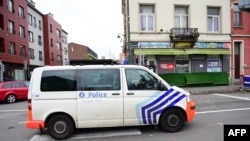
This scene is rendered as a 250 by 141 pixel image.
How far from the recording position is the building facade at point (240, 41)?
22297 millimetres

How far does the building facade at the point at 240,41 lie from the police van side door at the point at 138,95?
60.3ft

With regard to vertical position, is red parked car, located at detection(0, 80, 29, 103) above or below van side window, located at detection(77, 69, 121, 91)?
below

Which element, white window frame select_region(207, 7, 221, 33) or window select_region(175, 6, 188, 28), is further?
white window frame select_region(207, 7, 221, 33)

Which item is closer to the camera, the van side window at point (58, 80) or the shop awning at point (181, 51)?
the van side window at point (58, 80)

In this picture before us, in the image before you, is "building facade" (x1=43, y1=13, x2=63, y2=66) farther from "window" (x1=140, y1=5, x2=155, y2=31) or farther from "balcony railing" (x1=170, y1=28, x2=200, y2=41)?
"balcony railing" (x1=170, y1=28, x2=200, y2=41)

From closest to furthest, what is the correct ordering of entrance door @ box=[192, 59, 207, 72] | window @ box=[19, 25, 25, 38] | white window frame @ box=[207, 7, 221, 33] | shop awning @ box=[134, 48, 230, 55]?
shop awning @ box=[134, 48, 230, 55]
entrance door @ box=[192, 59, 207, 72]
white window frame @ box=[207, 7, 221, 33]
window @ box=[19, 25, 25, 38]

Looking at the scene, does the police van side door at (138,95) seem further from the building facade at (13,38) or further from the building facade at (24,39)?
the building facade at (13,38)

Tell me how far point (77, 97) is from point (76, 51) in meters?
76.4

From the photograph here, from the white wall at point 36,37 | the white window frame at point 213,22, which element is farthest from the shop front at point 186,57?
the white wall at point 36,37

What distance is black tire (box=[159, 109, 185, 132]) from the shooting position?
20.9ft

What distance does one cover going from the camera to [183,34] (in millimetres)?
20500

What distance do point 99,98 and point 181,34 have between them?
1581cm

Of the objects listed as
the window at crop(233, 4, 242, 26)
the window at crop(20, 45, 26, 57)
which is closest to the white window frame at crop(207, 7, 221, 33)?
the window at crop(233, 4, 242, 26)

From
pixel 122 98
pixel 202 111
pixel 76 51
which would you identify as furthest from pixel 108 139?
pixel 76 51
